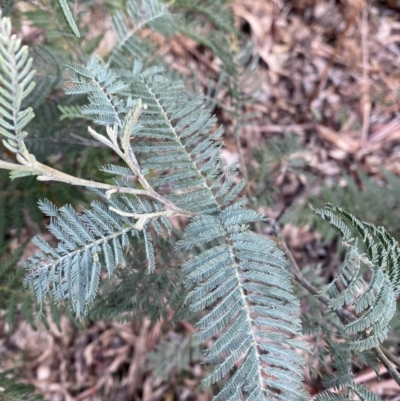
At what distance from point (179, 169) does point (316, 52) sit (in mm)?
1943

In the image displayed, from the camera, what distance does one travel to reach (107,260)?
0.71 metres

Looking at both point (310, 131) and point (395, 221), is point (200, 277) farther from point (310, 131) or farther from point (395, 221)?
point (310, 131)

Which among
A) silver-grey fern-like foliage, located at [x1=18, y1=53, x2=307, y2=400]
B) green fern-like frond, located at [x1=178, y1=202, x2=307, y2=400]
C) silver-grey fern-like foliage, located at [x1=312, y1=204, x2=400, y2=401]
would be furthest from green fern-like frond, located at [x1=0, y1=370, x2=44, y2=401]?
silver-grey fern-like foliage, located at [x1=312, y1=204, x2=400, y2=401]

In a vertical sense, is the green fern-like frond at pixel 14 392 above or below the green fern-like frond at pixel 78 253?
below

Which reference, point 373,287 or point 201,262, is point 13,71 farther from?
point 373,287

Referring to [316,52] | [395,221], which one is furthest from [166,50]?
[395,221]

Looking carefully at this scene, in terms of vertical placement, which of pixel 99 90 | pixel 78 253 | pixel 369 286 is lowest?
pixel 369 286

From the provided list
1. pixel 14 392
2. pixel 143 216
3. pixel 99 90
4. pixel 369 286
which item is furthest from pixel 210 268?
pixel 14 392

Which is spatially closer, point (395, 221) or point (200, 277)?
point (200, 277)

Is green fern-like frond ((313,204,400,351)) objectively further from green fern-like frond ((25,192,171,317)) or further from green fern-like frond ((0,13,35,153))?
green fern-like frond ((0,13,35,153))

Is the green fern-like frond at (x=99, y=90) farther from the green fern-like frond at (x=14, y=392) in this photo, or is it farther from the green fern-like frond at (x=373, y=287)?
the green fern-like frond at (x=14, y=392)

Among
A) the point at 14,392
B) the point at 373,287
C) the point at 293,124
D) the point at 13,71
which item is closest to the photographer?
the point at 13,71

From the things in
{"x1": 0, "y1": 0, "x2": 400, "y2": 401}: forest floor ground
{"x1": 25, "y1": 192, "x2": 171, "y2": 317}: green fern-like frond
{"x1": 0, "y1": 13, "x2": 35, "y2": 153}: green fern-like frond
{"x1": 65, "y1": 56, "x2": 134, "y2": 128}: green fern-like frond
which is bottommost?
{"x1": 0, "y1": 0, "x2": 400, "y2": 401}: forest floor ground

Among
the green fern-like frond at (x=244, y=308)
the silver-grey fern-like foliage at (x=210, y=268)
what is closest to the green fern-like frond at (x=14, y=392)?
the silver-grey fern-like foliage at (x=210, y=268)
